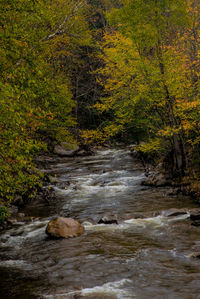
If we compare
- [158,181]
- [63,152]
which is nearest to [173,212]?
[158,181]

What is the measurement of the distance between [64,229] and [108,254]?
8.01ft

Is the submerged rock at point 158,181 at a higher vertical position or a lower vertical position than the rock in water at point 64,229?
lower

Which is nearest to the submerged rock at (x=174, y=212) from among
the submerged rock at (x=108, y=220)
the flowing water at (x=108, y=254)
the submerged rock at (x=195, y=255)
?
the flowing water at (x=108, y=254)

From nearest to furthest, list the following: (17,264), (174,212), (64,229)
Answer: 1. (17,264)
2. (64,229)
3. (174,212)

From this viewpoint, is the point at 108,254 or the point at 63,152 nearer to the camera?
the point at 108,254

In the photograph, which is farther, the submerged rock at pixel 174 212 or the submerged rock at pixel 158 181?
the submerged rock at pixel 158 181

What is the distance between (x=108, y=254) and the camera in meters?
8.42

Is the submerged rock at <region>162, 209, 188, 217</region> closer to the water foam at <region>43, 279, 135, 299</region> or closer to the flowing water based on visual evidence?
the flowing water

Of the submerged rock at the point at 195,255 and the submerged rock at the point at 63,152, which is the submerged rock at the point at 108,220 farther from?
the submerged rock at the point at 63,152

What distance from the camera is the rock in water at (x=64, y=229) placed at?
33.4 ft

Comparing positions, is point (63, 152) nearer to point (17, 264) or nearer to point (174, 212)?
point (174, 212)

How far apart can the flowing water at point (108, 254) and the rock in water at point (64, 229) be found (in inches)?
11.9

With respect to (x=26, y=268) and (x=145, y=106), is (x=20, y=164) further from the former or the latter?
(x=145, y=106)

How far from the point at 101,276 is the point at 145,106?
12.7 m
